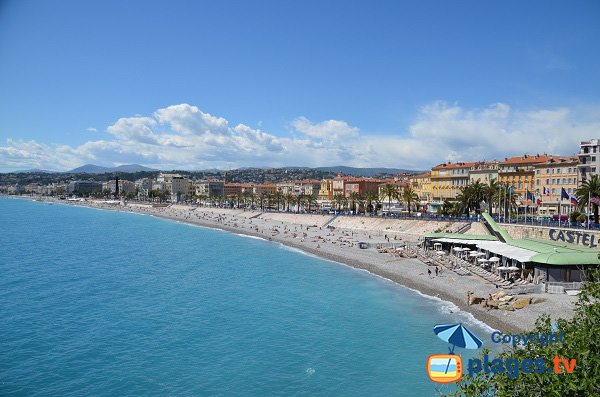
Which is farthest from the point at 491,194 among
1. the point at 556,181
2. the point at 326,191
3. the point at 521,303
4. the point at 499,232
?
the point at 326,191

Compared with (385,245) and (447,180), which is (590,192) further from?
(447,180)

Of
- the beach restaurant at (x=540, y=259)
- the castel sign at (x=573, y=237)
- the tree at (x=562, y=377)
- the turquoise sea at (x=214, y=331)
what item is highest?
the tree at (x=562, y=377)

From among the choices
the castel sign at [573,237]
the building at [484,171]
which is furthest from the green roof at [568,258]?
the building at [484,171]

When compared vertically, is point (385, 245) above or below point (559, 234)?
below

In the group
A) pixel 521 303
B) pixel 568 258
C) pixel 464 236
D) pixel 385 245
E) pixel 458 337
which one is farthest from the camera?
pixel 385 245

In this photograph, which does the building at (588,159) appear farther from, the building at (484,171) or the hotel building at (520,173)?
the building at (484,171)

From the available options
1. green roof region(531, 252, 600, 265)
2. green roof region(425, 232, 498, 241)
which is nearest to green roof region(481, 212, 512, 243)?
green roof region(425, 232, 498, 241)

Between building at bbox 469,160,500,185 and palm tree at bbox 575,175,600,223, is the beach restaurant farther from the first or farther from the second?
building at bbox 469,160,500,185
